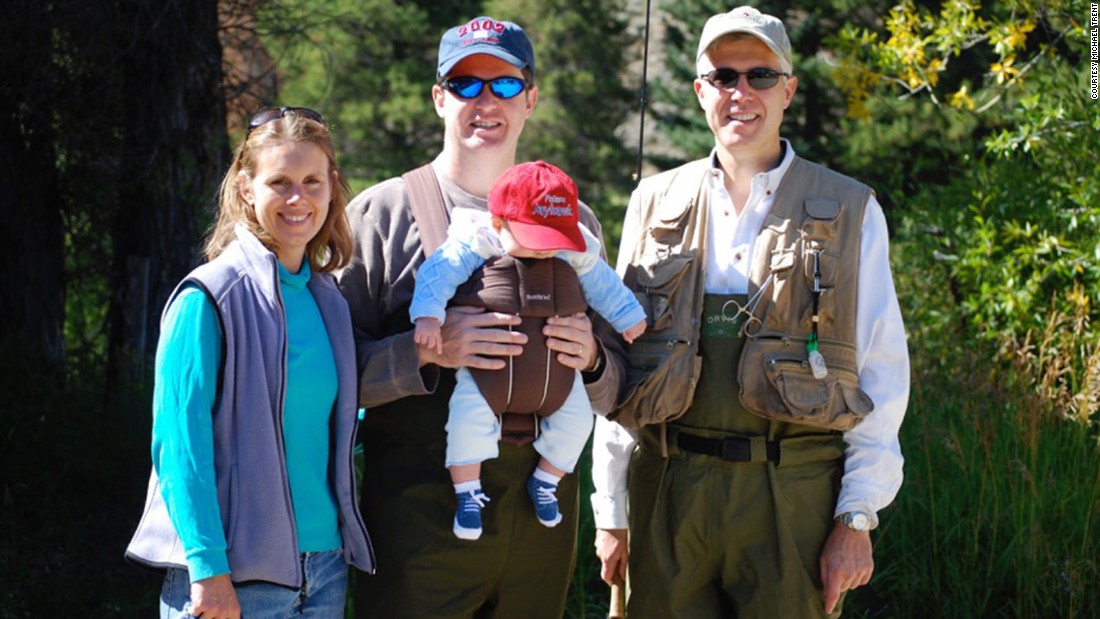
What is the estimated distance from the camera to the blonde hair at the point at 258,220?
3.20 meters

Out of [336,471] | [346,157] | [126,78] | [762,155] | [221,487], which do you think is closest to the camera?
[221,487]

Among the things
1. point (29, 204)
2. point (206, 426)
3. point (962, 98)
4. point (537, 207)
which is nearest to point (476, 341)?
point (537, 207)

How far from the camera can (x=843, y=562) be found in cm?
353

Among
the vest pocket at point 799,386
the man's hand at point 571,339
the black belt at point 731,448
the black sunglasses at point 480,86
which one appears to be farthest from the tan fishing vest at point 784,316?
the black sunglasses at point 480,86

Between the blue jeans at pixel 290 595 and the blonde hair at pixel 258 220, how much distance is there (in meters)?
0.80

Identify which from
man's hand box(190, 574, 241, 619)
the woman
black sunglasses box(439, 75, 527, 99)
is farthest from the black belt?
man's hand box(190, 574, 241, 619)

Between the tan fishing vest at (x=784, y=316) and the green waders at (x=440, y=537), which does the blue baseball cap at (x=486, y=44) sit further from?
the green waders at (x=440, y=537)

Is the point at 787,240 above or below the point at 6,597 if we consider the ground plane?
above

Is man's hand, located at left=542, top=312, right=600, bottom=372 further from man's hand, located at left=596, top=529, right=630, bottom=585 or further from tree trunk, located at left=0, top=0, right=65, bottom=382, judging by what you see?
tree trunk, located at left=0, top=0, right=65, bottom=382

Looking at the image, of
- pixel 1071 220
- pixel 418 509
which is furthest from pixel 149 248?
pixel 1071 220

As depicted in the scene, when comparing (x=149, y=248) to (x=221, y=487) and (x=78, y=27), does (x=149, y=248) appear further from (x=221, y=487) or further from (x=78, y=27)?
(x=221, y=487)

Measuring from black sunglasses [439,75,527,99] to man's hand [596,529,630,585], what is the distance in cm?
145

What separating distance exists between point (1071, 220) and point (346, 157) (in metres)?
16.1

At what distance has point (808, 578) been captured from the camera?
354cm
